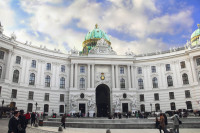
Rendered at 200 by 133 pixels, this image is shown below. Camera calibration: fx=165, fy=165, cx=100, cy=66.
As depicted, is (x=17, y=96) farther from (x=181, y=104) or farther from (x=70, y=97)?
(x=181, y=104)

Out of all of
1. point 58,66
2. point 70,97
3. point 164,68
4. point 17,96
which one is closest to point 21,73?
point 17,96

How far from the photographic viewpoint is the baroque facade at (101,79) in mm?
44531

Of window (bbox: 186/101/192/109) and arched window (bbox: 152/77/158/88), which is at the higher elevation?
arched window (bbox: 152/77/158/88)

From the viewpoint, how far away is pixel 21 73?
43.9 m

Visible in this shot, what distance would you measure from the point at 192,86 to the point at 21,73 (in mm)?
47485

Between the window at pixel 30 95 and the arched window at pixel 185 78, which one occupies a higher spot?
the arched window at pixel 185 78

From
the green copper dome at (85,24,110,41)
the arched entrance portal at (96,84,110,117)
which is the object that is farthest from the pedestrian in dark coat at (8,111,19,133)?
the green copper dome at (85,24,110,41)

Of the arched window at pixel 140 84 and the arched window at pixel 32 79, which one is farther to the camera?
the arched window at pixel 140 84

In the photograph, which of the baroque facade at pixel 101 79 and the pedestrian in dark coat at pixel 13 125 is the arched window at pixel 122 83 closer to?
the baroque facade at pixel 101 79

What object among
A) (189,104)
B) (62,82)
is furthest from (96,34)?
(189,104)

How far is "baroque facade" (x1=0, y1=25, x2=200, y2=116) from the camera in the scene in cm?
4453

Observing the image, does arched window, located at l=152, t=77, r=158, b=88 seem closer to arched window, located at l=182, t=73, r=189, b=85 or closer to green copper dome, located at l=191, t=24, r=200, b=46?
arched window, located at l=182, t=73, r=189, b=85

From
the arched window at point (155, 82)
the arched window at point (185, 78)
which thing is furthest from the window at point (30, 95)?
the arched window at point (185, 78)

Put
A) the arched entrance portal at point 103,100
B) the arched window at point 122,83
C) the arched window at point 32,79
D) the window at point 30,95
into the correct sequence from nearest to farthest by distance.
A: 1. the window at point 30,95
2. the arched window at point 32,79
3. the arched entrance portal at point 103,100
4. the arched window at point 122,83
